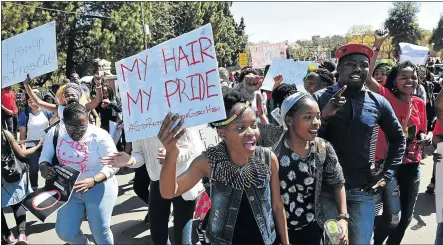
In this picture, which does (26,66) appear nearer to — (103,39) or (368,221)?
(368,221)

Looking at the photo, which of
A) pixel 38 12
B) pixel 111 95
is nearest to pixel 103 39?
pixel 38 12

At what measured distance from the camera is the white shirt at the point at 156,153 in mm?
3367

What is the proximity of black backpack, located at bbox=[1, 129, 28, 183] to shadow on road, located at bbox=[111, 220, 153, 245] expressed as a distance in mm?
1174

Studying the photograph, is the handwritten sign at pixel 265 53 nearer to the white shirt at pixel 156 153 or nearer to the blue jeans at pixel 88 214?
the white shirt at pixel 156 153

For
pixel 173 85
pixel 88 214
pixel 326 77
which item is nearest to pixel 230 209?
pixel 173 85

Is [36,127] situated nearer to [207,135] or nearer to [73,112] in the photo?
[73,112]

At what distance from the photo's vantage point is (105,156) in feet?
11.2

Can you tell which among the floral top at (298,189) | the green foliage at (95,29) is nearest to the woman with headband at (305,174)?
the floral top at (298,189)

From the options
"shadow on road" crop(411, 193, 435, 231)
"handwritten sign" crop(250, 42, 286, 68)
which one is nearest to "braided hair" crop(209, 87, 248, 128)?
"shadow on road" crop(411, 193, 435, 231)

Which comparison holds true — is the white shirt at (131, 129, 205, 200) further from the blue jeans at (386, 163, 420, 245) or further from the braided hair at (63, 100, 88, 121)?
the blue jeans at (386, 163, 420, 245)

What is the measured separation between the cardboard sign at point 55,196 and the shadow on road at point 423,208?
132 inches

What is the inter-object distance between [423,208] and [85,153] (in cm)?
386

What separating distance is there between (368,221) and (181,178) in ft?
4.73

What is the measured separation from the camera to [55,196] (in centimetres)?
325
